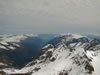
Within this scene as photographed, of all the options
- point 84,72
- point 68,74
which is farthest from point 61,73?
point 84,72

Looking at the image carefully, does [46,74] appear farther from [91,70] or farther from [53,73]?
[91,70]

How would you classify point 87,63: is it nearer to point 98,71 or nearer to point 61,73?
point 98,71

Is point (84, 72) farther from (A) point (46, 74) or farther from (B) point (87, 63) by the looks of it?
(A) point (46, 74)

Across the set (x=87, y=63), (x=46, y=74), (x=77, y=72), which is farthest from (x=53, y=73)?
(x=87, y=63)

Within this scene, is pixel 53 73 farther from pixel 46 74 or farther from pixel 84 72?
pixel 84 72

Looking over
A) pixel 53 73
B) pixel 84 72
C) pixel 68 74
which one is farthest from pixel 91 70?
pixel 53 73
